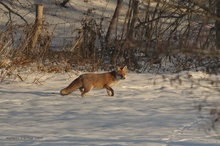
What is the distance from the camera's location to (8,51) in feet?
42.1

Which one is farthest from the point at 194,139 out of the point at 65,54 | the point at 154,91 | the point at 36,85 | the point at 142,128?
the point at 65,54

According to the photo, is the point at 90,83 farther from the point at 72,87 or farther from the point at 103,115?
the point at 103,115

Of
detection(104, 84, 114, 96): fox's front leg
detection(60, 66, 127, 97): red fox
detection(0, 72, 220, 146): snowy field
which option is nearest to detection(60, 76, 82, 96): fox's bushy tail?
detection(60, 66, 127, 97): red fox

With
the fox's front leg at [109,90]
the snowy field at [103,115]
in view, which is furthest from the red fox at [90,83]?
the snowy field at [103,115]

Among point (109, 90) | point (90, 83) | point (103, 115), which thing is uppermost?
point (90, 83)

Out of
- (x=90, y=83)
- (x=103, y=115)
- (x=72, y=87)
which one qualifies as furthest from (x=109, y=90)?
(x=103, y=115)

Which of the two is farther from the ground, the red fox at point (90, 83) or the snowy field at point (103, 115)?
the red fox at point (90, 83)

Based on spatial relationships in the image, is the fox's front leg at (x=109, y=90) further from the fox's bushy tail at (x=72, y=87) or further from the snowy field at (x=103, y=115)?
the fox's bushy tail at (x=72, y=87)

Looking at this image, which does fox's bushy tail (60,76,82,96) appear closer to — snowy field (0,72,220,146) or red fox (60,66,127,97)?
red fox (60,66,127,97)

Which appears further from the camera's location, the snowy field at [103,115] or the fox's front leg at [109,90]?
the fox's front leg at [109,90]

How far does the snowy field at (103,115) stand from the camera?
7.48m

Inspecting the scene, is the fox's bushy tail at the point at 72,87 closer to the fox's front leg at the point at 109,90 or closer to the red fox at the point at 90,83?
the red fox at the point at 90,83

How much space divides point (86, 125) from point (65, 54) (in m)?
6.88

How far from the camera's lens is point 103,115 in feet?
30.5
